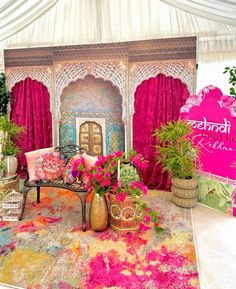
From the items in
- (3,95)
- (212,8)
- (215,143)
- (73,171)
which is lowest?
(73,171)

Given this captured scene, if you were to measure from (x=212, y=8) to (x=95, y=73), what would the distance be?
2100mm

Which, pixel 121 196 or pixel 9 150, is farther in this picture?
pixel 9 150

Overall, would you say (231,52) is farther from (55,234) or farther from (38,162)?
(55,234)

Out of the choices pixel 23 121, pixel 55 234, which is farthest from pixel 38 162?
pixel 23 121

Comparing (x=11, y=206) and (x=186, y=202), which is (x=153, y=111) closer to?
(x=186, y=202)

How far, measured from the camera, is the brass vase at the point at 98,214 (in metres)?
2.97

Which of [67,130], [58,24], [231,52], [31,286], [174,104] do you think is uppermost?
[58,24]

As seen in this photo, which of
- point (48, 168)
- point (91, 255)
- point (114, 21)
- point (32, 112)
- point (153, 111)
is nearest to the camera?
point (91, 255)

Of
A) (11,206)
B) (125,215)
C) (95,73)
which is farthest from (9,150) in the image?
(125,215)

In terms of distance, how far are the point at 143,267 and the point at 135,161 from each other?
111 centimetres

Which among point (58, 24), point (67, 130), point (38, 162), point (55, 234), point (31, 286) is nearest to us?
point (31, 286)

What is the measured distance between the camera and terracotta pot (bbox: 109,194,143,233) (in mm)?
2947

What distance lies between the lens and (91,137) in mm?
4621

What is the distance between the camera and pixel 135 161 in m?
3.06
